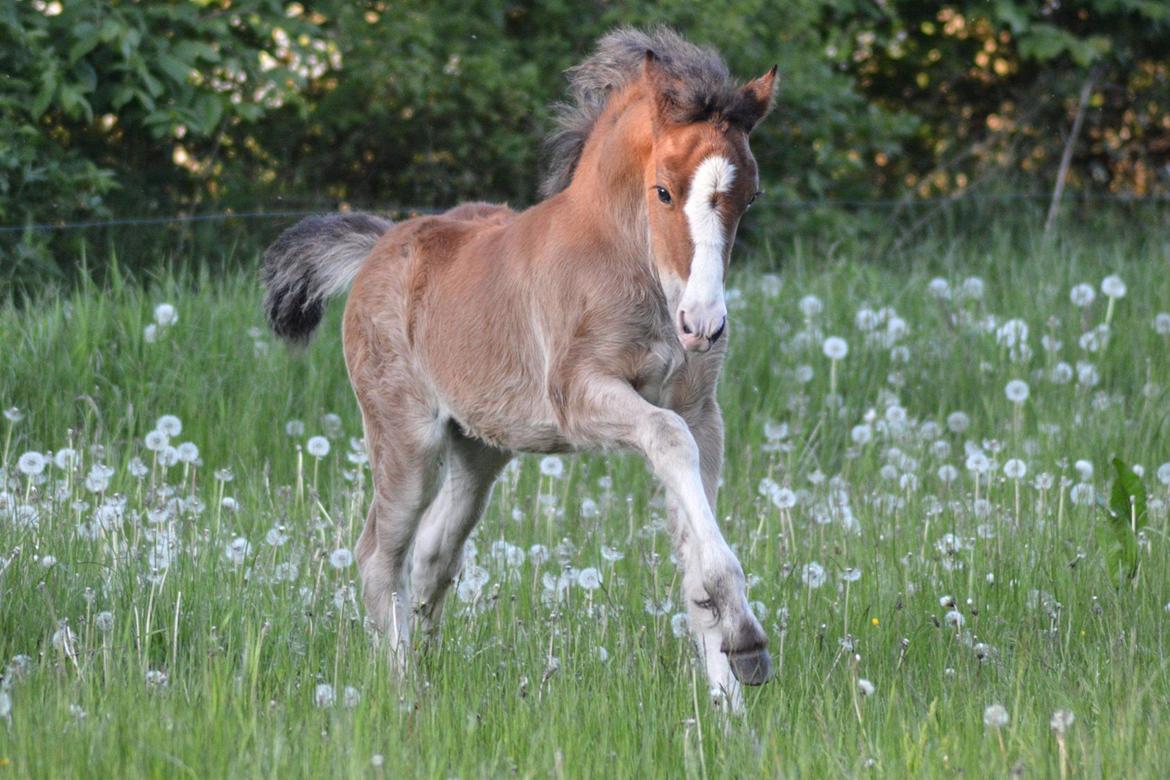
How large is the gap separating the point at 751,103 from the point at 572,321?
78 centimetres

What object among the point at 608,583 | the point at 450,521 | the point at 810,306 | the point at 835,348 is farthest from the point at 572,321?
the point at 810,306

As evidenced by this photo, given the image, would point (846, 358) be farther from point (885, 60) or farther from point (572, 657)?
point (885, 60)

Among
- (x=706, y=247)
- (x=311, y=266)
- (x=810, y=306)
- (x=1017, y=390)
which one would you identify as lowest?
(x=1017, y=390)

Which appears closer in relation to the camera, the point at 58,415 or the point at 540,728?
the point at 540,728

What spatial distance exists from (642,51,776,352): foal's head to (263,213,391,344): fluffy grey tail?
1687 mm

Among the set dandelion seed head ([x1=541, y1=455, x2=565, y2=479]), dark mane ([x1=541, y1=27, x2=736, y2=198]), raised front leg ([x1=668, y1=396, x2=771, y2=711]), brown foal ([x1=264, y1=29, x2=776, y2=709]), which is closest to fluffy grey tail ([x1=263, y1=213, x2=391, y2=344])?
brown foal ([x1=264, y1=29, x2=776, y2=709])

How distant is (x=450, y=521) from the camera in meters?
5.17

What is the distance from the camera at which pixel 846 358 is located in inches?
314

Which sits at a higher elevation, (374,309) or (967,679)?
(374,309)

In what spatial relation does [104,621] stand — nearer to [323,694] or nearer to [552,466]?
[323,694]

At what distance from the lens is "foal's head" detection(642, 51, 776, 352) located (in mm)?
3889

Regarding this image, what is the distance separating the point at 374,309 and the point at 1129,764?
2948mm

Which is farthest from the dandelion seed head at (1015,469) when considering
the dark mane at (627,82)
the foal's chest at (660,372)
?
the dark mane at (627,82)

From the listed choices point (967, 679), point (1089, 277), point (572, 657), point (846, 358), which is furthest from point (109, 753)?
point (1089, 277)
